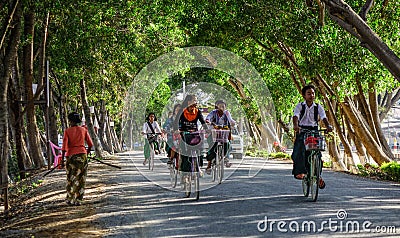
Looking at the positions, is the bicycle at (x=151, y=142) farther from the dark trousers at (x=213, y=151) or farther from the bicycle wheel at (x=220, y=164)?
the dark trousers at (x=213, y=151)

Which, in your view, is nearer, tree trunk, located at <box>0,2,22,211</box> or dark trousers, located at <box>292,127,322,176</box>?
dark trousers, located at <box>292,127,322,176</box>

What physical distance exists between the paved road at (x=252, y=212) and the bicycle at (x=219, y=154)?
82cm

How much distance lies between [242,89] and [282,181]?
82.4 ft

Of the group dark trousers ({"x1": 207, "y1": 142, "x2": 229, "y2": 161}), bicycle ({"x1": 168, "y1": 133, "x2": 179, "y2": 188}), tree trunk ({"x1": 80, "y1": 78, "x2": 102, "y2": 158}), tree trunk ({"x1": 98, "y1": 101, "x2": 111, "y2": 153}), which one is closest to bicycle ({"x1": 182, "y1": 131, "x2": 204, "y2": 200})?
bicycle ({"x1": 168, "y1": 133, "x2": 179, "y2": 188})

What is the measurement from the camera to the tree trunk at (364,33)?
47.2 ft

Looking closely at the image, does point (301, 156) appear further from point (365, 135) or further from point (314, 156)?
point (365, 135)

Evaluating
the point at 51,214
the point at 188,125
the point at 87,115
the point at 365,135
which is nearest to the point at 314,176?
the point at 188,125

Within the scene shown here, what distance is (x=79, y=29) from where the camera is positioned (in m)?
22.2

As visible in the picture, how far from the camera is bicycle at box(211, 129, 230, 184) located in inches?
605

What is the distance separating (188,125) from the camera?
517 inches

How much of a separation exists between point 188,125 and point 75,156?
228 centimetres

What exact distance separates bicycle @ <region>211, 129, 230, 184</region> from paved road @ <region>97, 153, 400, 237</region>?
820 mm

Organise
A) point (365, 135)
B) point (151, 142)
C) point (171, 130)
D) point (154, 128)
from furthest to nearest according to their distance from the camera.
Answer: point (365, 135), point (151, 142), point (154, 128), point (171, 130)

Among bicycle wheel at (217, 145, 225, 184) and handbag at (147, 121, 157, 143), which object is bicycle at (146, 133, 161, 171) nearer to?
handbag at (147, 121, 157, 143)
